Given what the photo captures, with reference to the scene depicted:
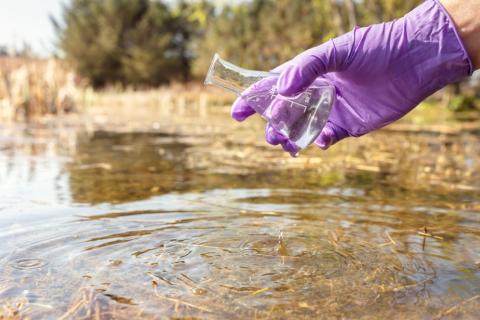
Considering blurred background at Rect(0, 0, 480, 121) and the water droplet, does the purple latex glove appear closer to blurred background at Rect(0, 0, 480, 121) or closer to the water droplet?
the water droplet

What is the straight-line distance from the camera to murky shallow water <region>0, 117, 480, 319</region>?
165cm

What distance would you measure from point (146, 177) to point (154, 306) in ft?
8.04

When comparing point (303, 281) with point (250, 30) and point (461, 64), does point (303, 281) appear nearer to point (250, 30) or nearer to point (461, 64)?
point (461, 64)

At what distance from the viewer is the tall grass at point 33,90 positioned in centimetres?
991

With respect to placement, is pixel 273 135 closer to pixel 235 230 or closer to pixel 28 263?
pixel 235 230

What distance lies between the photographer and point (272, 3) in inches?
1259

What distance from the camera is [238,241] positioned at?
2.26 meters

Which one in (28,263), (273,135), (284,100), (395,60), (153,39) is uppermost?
(153,39)

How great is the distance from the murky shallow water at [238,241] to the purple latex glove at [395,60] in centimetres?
57

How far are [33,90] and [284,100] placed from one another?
9.21 m

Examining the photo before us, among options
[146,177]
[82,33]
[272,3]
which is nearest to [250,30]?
Result: [272,3]

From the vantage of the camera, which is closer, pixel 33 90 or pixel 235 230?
pixel 235 230

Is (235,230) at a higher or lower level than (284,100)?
lower

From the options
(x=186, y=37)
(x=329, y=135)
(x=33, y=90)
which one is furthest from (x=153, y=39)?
(x=329, y=135)
